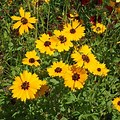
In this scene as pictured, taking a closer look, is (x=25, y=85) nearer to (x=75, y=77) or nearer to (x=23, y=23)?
(x=75, y=77)

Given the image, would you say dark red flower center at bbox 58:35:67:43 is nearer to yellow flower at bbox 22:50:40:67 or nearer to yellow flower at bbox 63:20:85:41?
yellow flower at bbox 63:20:85:41

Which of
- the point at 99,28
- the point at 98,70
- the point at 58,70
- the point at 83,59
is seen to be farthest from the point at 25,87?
the point at 99,28

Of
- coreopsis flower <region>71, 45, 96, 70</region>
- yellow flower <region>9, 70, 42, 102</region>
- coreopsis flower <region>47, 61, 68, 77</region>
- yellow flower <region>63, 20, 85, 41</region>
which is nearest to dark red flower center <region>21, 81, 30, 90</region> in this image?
yellow flower <region>9, 70, 42, 102</region>

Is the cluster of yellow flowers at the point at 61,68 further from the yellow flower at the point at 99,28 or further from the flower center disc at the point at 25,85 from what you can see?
the yellow flower at the point at 99,28

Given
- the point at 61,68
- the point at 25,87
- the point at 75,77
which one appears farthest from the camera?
the point at 61,68

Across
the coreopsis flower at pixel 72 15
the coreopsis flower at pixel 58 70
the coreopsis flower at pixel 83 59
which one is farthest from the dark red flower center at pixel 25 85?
the coreopsis flower at pixel 72 15
